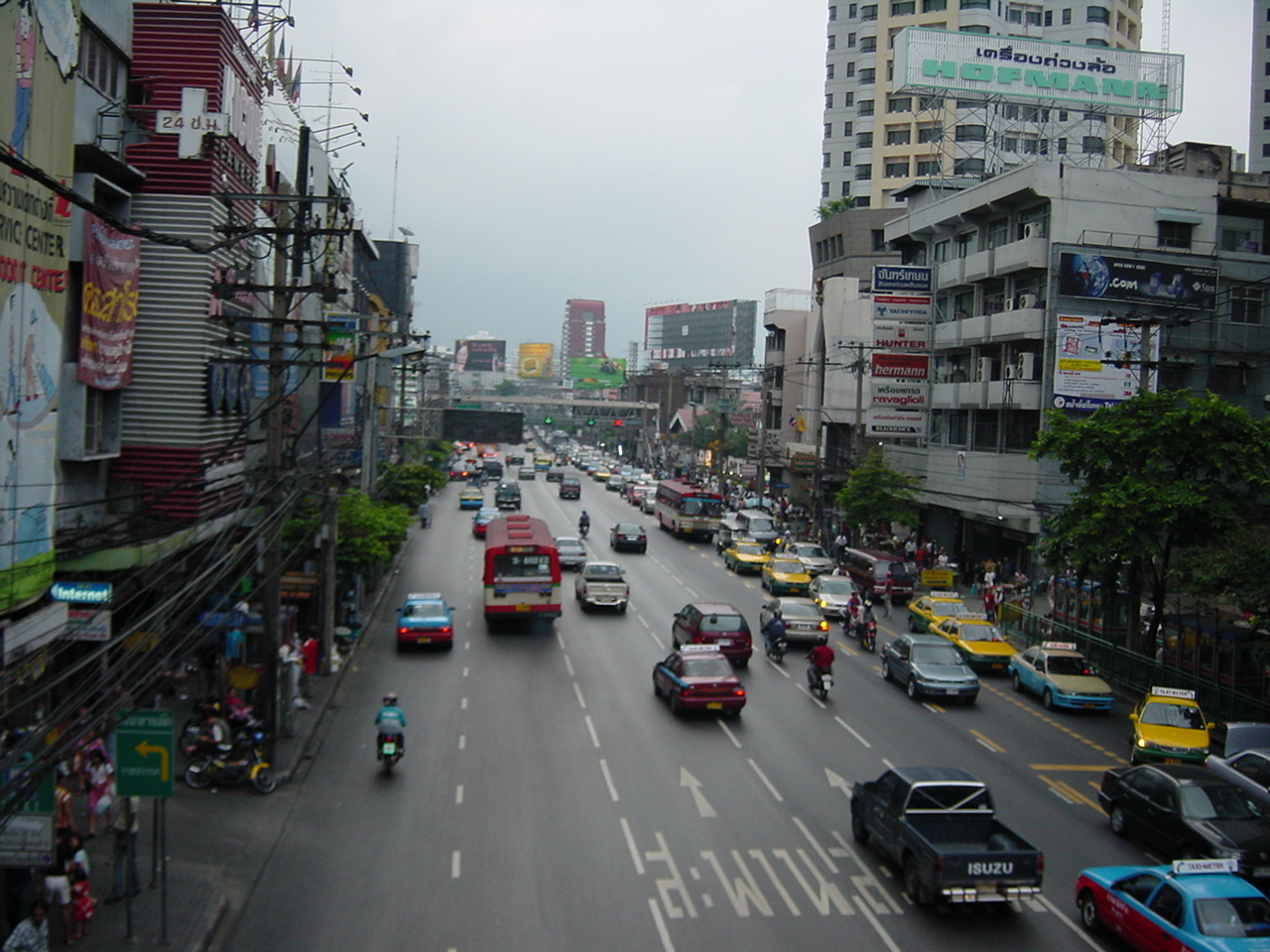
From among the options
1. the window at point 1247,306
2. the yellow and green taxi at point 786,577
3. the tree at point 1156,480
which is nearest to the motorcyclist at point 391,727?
the tree at point 1156,480

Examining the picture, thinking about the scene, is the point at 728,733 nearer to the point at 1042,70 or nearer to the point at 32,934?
the point at 32,934

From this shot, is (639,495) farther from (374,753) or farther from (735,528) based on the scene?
(374,753)

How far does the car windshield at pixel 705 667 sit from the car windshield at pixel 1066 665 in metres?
8.84

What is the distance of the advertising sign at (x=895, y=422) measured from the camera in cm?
5791

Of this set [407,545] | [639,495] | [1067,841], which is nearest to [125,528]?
[1067,841]

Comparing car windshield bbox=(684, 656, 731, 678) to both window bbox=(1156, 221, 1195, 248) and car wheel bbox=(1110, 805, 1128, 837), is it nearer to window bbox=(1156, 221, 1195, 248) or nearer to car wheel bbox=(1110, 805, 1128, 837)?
car wheel bbox=(1110, 805, 1128, 837)

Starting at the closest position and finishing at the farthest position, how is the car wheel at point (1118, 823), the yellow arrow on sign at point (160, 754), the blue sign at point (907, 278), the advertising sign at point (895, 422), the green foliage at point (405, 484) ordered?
the yellow arrow on sign at point (160, 754) < the car wheel at point (1118, 823) < the green foliage at point (405, 484) < the blue sign at point (907, 278) < the advertising sign at point (895, 422)

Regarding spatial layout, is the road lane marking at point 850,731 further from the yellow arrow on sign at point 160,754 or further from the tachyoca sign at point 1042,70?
the tachyoca sign at point 1042,70

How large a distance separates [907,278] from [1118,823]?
4276 cm

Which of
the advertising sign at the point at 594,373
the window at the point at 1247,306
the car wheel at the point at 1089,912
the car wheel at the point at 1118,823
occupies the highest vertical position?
the advertising sign at the point at 594,373

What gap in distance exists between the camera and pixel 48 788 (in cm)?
1195

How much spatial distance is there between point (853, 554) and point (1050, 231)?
15.4 m

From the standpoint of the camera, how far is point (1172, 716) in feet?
76.3

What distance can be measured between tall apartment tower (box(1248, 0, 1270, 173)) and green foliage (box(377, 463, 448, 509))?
217 feet
